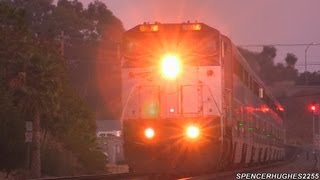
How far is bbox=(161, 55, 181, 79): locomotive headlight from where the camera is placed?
2145 cm

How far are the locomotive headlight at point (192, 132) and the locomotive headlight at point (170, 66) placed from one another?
174cm

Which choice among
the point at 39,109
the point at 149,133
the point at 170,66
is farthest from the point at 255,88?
the point at 149,133

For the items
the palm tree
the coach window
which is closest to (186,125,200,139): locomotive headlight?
the coach window

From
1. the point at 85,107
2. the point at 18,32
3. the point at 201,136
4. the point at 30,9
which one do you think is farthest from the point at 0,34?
the point at 30,9

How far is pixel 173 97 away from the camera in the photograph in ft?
70.2

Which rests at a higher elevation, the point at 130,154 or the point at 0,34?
the point at 0,34

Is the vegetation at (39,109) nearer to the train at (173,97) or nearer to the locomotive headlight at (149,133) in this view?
the train at (173,97)

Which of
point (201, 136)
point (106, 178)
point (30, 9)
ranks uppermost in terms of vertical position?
point (30, 9)

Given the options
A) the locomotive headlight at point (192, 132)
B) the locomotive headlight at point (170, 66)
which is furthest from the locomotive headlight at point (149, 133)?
the locomotive headlight at point (170, 66)

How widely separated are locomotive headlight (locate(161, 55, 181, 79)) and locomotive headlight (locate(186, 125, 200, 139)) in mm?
1737

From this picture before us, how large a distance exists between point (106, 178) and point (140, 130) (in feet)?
23.6

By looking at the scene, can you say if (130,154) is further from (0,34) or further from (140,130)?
(0,34)

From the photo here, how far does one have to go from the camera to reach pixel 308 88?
8200cm

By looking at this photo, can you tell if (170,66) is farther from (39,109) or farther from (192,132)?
(39,109)
